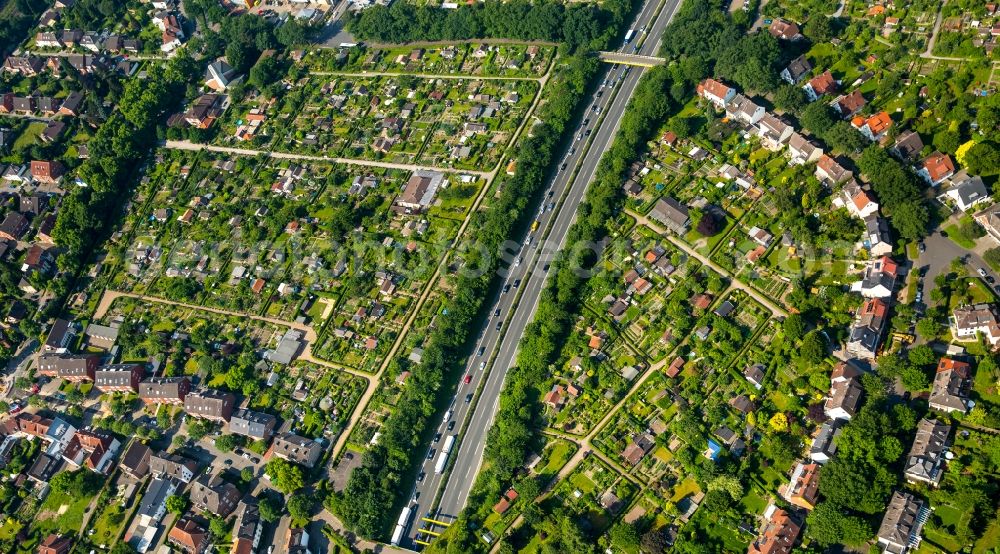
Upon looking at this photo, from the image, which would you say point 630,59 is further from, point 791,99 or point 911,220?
point 911,220

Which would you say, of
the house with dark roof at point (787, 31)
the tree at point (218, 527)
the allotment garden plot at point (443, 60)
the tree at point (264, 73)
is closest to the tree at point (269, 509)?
the tree at point (218, 527)

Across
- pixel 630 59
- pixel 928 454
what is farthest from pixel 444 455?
pixel 630 59

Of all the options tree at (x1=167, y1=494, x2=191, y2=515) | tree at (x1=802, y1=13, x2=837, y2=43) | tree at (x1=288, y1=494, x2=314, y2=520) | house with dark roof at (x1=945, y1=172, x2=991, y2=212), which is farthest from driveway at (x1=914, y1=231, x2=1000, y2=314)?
tree at (x1=167, y1=494, x2=191, y2=515)

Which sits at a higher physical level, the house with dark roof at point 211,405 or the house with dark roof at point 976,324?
the house with dark roof at point 976,324

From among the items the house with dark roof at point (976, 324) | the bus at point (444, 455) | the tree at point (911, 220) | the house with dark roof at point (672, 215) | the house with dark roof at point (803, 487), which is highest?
the tree at point (911, 220)

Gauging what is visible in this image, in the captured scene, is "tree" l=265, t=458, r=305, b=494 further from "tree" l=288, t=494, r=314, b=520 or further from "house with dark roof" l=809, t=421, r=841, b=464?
"house with dark roof" l=809, t=421, r=841, b=464

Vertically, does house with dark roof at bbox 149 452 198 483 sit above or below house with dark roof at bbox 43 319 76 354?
below

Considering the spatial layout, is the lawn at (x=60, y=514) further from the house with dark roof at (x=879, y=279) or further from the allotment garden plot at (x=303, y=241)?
the house with dark roof at (x=879, y=279)
